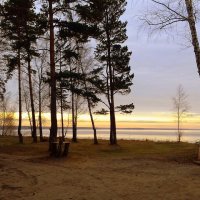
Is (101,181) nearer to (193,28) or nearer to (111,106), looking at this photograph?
(193,28)

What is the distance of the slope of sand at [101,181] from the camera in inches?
427

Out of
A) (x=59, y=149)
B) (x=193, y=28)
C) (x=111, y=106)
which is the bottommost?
(x=59, y=149)

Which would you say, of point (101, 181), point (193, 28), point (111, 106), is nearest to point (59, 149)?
point (101, 181)

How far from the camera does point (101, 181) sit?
13195 mm

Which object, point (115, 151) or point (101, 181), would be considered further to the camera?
point (115, 151)

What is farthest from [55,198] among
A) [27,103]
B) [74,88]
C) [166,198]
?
[27,103]

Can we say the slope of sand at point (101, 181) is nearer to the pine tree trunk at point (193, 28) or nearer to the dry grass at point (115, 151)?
the dry grass at point (115, 151)

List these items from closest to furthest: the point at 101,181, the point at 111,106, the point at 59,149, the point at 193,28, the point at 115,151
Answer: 1. the point at 101,181
2. the point at 193,28
3. the point at 59,149
4. the point at 115,151
5. the point at 111,106

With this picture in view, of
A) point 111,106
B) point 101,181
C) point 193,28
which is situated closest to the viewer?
point 101,181

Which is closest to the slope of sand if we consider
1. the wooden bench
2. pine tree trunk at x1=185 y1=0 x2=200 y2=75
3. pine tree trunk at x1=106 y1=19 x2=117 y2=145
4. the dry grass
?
the wooden bench

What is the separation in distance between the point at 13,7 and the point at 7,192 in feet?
46.2

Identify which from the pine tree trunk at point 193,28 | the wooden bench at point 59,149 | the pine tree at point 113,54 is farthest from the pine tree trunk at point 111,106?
the pine tree trunk at point 193,28

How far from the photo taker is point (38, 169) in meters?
16.4

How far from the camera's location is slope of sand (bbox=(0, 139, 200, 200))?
35.6 feet
